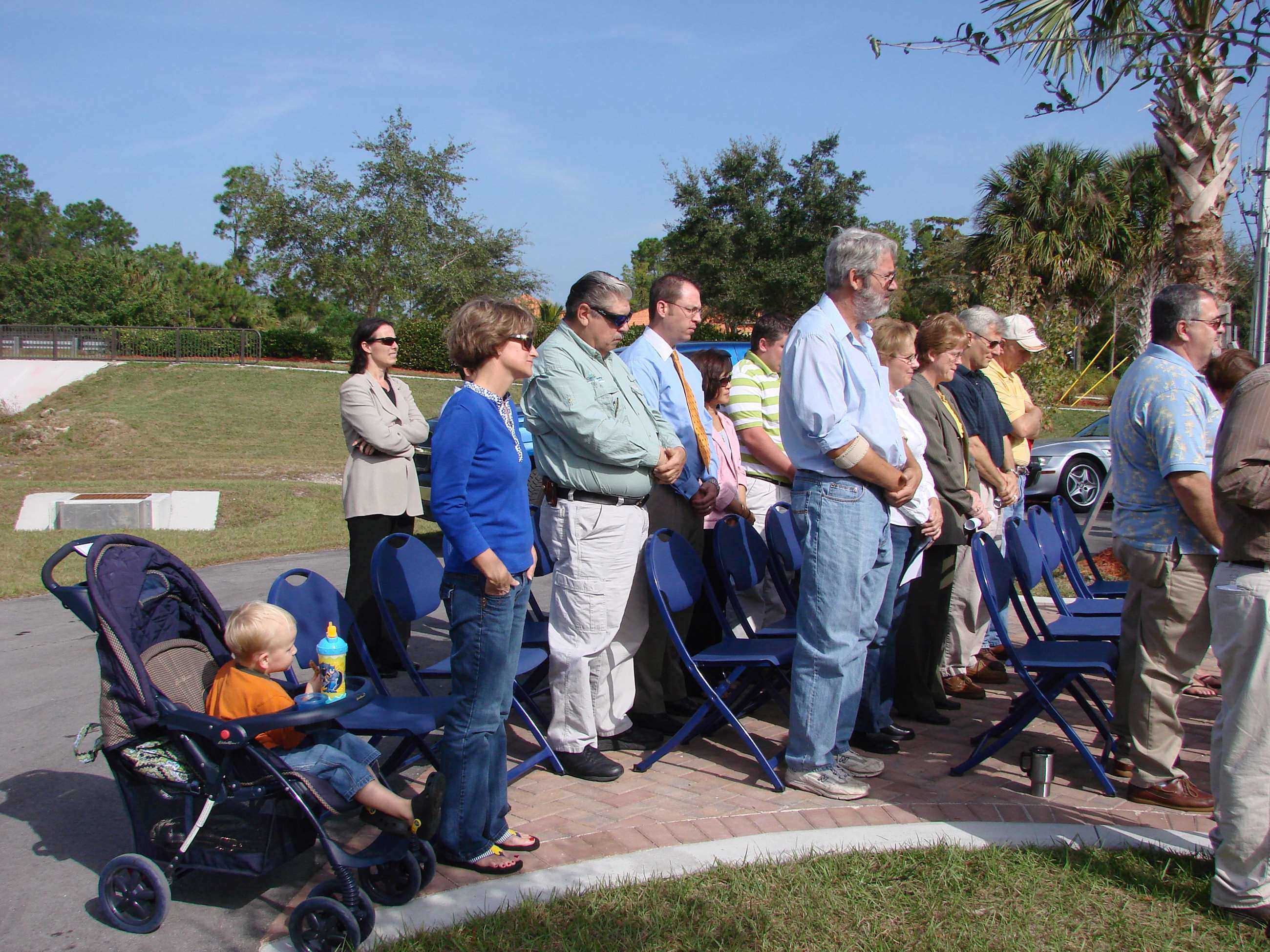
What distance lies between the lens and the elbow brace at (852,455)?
4043 millimetres

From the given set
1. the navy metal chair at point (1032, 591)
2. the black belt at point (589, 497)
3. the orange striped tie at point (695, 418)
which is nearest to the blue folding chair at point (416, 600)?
the black belt at point (589, 497)

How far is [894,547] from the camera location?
4824 mm

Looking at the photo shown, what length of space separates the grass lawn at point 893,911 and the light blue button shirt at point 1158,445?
123 centimetres

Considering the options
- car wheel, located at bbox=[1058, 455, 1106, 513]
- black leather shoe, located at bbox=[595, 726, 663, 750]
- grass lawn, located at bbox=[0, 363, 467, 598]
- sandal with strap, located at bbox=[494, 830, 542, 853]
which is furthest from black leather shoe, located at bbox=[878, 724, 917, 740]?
car wheel, located at bbox=[1058, 455, 1106, 513]

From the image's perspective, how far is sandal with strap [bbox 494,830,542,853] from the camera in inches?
143

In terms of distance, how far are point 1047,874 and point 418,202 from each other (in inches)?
1508

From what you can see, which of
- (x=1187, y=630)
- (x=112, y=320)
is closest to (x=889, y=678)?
(x=1187, y=630)

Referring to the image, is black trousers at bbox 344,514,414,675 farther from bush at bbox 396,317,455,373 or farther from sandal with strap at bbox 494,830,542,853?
bush at bbox 396,317,455,373

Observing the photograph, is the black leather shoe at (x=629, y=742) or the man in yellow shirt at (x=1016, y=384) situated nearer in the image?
the black leather shoe at (x=629, y=742)

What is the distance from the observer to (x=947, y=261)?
83.6ft

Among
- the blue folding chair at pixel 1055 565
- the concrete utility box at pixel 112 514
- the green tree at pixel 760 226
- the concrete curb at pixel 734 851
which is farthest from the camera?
the green tree at pixel 760 226

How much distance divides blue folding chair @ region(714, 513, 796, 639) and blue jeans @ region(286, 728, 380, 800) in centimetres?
212

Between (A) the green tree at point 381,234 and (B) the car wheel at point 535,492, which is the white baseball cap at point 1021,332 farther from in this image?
(A) the green tree at point 381,234

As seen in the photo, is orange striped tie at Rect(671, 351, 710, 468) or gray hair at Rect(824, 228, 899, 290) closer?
gray hair at Rect(824, 228, 899, 290)
